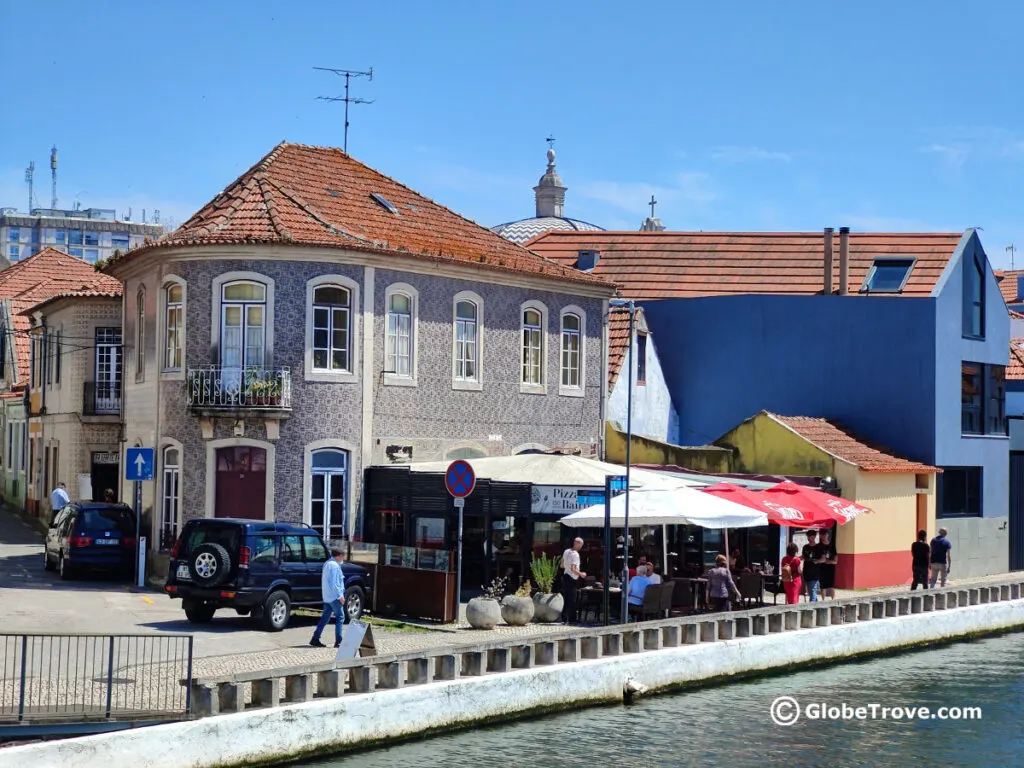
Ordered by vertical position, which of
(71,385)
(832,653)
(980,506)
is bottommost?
(832,653)

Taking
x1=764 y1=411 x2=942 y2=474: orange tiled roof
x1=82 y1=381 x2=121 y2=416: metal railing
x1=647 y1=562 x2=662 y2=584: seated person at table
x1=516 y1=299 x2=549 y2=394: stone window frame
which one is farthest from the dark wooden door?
x1=82 y1=381 x2=121 y2=416: metal railing

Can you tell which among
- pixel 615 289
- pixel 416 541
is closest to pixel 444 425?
pixel 416 541

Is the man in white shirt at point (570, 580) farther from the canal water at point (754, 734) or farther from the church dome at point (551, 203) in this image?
the church dome at point (551, 203)

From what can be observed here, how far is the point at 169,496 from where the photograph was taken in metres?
32.7

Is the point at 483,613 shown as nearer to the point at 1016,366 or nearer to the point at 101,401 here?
the point at 101,401

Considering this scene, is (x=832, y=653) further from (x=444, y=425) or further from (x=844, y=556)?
(x=444, y=425)

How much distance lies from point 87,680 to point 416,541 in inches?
529

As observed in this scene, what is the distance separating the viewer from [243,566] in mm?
24453

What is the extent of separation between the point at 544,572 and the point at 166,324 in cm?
1036

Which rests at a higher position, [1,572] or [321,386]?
[321,386]

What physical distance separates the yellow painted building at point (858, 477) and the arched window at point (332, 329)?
11449 millimetres

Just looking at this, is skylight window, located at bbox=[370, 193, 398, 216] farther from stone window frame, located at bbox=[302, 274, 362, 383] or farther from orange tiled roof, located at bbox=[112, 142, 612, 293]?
stone window frame, located at bbox=[302, 274, 362, 383]

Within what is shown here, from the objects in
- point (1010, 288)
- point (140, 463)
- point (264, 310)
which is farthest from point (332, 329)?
point (1010, 288)

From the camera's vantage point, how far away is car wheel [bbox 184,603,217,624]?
25.4 m
